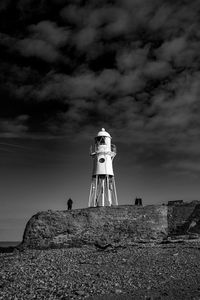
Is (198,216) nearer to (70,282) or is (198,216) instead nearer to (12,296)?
(70,282)

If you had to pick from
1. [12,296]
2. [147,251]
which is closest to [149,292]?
[12,296]

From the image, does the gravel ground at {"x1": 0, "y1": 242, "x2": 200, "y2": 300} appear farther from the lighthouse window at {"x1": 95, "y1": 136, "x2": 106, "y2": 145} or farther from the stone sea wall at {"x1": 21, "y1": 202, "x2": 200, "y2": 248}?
the lighthouse window at {"x1": 95, "y1": 136, "x2": 106, "y2": 145}

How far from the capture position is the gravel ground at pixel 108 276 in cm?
1164

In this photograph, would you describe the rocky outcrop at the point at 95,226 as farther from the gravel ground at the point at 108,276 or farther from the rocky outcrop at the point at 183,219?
the gravel ground at the point at 108,276

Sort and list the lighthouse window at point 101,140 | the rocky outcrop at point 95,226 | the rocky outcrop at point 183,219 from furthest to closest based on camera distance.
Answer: the lighthouse window at point 101,140 < the rocky outcrop at point 183,219 < the rocky outcrop at point 95,226

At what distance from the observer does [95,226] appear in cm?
2884

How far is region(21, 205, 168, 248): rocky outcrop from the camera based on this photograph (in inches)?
1114

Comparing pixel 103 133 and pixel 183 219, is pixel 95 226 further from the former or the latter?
pixel 103 133

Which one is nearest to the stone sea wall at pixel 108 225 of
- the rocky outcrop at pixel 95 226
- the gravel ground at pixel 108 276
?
the rocky outcrop at pixel 95 226

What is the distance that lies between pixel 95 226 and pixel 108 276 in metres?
14.7

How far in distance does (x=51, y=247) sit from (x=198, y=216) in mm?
12403

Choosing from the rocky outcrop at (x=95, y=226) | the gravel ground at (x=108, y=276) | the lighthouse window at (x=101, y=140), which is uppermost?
the lighthouse window at (x=101, y=140)

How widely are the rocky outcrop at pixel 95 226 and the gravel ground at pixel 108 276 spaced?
25.8 feet

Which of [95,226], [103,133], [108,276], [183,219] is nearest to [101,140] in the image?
[103,133]
